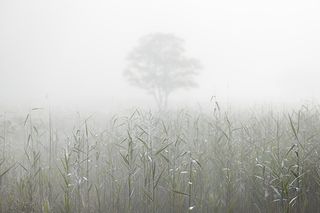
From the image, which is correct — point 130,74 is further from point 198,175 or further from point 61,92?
point 61,92

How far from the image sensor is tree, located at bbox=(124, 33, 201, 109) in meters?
26.7

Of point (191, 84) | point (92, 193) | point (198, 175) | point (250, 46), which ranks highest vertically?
point (250, 46)

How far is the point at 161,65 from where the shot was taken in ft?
88.4

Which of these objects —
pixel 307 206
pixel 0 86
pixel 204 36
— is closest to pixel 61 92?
pixel 0 86

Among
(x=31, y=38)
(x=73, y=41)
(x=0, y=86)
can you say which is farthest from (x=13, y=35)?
(x=0, y=86)

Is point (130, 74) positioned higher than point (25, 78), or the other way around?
point (25, 78)

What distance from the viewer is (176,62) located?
87.8ft

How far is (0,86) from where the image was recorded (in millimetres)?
78938

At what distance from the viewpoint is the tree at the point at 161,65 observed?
87.7 ft

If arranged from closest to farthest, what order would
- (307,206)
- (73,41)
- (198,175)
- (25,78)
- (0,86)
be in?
(307,206) → (198,175) → (0,86) → (25,78) → (73,41)

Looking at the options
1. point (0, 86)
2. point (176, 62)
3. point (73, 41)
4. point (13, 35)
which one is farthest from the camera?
point (73, 41)

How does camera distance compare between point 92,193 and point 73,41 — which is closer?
point 92,193

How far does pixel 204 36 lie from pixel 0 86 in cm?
8396

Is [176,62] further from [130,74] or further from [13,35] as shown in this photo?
[13,35]
